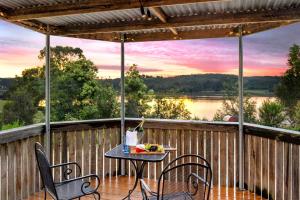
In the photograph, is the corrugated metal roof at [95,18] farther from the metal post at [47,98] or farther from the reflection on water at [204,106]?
the reflection on water at [204,106]

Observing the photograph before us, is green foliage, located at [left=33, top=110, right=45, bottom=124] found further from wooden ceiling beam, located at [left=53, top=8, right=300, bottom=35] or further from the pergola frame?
wooden ceiling beam, located at [left=53, top=8, right=300, bottom=35]

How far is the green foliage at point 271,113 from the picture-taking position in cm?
463

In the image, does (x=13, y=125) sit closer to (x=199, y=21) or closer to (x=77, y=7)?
(x=77, y=7)

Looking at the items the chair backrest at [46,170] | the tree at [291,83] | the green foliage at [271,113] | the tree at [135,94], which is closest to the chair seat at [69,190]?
the chair backrest at [46,170]

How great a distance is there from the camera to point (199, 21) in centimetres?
402

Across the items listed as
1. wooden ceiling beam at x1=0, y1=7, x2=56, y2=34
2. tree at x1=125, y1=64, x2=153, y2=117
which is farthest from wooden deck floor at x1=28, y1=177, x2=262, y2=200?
wooden ceiling beam at x1=0, y1=7, x2=56, y2=34

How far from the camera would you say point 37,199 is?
160 inches

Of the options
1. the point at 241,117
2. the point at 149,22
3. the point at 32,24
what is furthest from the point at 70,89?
the point at 241,117

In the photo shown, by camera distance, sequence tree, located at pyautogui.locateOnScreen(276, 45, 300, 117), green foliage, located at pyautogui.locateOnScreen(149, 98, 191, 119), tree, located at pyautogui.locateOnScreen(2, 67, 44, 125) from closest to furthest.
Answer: tree, located at pyautogui.locateOnScreen(2, 67, 44, 125) → tree, located at pyautogui.locateOnScreen(276, 45, 300, 117) → green foliage, located at pyautogui.locateOnScreen(149, 98, 191, 119)

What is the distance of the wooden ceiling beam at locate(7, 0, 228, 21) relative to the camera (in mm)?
3162

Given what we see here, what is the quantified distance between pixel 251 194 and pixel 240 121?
111 cm

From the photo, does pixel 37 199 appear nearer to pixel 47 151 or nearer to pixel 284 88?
pixel 47 151

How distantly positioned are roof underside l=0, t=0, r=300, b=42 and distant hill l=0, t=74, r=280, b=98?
0.88 meters

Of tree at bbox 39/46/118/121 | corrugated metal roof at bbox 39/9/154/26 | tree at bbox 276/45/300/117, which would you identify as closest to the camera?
corrugated metal roof at bbox 39/9/154/26
